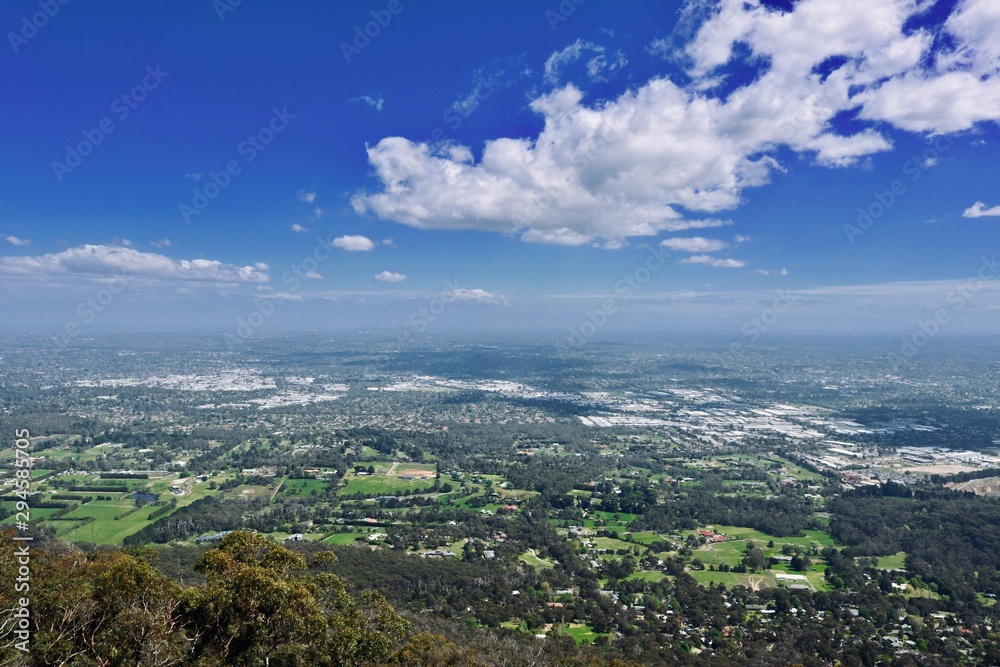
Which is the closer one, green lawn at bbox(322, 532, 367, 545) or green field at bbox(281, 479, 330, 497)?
green lawn at bbox(322, 532, 367, 545)

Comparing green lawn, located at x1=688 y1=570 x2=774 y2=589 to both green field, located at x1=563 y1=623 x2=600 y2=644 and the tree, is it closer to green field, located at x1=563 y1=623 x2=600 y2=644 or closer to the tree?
green field, located at x1=563 y1=623 x2=600 y2=644

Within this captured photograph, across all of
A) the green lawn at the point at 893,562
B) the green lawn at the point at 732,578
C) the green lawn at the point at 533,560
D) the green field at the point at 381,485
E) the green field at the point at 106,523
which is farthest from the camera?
the green field at the point at 381,485

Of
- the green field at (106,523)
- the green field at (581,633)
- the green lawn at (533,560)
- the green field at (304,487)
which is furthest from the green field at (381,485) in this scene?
the green field at (581,633)

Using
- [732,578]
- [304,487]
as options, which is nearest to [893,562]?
[732,578]

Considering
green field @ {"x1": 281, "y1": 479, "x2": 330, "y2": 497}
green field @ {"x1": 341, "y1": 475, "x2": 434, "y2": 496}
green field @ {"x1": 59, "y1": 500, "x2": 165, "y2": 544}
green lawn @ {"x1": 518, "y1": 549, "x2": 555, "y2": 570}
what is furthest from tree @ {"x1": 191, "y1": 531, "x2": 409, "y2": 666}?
green field @ {"x1": 281, "y1": 479, "x2": 330, "y2": 497}

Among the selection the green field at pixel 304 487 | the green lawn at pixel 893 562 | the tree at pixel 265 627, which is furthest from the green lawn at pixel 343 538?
the green lawn at pixel 893 562

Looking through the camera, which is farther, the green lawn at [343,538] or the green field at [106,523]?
the green lawn at [343,538]

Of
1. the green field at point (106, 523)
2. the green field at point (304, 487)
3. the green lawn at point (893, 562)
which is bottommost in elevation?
the green field at point (304, 487)

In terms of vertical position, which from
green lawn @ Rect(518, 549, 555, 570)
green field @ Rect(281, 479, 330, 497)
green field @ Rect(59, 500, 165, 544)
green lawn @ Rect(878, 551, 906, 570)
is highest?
green field @ Rect(59, 500, 165, 544)

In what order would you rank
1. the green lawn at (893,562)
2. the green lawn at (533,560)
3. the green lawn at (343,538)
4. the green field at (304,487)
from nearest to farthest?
the green lawn at (893,562) < the green lawn at (533,560) < the green lawn at (343,538) < the green field at (304,487)

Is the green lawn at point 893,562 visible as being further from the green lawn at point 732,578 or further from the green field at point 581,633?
the green field at point 581,633

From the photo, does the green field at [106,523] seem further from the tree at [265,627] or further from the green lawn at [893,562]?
the green lawn at [893,562]

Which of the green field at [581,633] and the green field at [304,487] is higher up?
the green field at [304,487]
